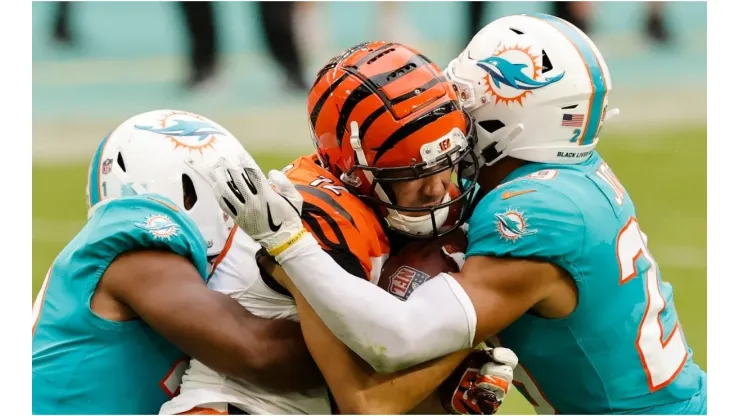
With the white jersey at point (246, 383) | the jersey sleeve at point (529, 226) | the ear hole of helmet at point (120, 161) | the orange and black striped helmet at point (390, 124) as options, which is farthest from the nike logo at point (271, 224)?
the ear hole of helmet at point (120, 161)

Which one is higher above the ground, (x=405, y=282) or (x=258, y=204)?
(x=258, y=204)

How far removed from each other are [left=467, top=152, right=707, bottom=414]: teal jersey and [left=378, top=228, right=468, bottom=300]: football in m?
0.16

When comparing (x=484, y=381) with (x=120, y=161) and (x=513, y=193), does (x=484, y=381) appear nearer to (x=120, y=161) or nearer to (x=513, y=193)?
(x=513, y=193)

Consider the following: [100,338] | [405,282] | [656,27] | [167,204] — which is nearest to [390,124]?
[405,282]

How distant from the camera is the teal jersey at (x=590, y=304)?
2896 millimetres

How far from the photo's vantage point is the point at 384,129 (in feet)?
9.87

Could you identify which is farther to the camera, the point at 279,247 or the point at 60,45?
the point at 60,45

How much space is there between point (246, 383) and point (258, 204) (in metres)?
0.69

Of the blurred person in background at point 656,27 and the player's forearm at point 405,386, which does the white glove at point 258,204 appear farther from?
the blurred person in background at point 656,27

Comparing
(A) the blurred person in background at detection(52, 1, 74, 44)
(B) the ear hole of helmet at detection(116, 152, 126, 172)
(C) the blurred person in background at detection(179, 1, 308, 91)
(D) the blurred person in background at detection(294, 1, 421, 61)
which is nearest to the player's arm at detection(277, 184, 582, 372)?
(B) the ear hole of helmet at detection(116, 152, 126, 172)

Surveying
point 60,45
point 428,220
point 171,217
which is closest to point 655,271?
point 428,220

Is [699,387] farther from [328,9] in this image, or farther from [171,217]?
[328,9]

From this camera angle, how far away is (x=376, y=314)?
2.70 metres

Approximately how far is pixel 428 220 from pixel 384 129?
33 centimetres
